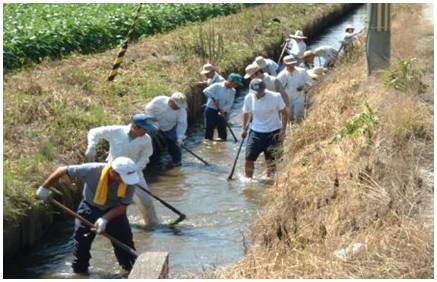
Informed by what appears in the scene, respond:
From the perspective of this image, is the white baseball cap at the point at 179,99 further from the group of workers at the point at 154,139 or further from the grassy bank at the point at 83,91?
the grassy bank at the point at 83,91

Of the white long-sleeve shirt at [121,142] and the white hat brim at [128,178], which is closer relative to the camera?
the white hat brim at [128,178]

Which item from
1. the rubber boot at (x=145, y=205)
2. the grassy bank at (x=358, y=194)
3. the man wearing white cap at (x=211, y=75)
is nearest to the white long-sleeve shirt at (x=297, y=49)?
the man wearing white cap at (x=211, y=75)

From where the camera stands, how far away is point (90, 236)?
880cm

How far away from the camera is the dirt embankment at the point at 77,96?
33.1 ft

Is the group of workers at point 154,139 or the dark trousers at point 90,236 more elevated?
the group of workers at point 154,139

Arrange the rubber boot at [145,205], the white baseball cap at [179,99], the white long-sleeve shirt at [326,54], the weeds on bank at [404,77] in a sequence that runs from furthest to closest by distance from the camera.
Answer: the white long-sleeve shirt at [326,54], the white baseball cap at [179,99], the weeds on bank at [404,77], the rubber boot at [145,205]

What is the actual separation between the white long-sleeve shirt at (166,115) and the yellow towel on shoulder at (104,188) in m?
4.71

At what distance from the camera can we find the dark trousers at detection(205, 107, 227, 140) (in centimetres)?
1554

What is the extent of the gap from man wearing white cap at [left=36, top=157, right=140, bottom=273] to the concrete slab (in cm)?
134

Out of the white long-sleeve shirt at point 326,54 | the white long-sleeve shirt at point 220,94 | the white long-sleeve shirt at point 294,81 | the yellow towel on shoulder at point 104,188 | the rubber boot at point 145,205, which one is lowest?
the rubber boot at point 145,205

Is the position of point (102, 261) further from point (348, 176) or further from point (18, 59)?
point (18, 59)

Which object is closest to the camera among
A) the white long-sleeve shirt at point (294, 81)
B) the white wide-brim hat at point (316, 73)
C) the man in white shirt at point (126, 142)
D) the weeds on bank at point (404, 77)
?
the man in white shirt at point (126, 142)

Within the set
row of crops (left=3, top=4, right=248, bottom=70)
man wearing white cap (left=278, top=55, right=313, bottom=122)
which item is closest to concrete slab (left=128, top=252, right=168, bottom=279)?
man wearing white cap (left=278, top=55, right=313, bottom=122)

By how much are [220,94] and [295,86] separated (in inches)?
54.4
